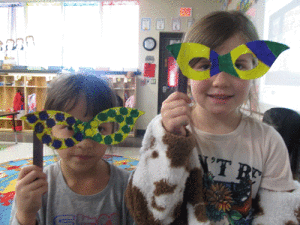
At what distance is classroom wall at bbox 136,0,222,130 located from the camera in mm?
3945

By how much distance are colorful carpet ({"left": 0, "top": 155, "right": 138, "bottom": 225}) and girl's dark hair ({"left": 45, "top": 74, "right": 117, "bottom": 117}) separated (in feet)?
1.82

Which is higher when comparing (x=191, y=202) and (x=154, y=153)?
(x=154, y=153)

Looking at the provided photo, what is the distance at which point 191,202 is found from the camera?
1.65ft

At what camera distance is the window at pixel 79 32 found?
165 inches

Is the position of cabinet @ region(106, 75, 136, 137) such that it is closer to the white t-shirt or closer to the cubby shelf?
the cubby shelf

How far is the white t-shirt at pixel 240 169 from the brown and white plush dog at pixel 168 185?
Result: 78 mm

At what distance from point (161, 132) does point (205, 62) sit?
0.21 m

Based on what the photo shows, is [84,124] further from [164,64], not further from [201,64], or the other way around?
[164,64]

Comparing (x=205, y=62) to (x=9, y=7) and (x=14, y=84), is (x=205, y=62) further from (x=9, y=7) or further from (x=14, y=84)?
(x=9, y=7)

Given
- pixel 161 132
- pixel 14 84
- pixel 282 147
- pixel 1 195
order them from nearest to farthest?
pixel 161 132
pixel 282 147
pixel 1 195
pixel 14 84

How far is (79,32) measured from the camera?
434cm

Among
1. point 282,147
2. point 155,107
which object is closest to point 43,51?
point 155,107

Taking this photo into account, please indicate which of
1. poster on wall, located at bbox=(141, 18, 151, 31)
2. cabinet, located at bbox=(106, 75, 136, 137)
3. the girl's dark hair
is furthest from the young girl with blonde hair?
poster on wall, located at bbox=(141, 18, 151, 31)

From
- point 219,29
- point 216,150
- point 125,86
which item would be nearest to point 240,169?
point 216,150
